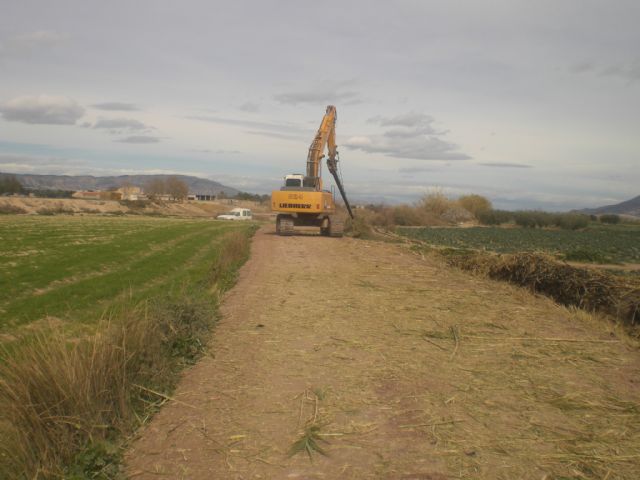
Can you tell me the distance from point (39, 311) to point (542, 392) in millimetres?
9574

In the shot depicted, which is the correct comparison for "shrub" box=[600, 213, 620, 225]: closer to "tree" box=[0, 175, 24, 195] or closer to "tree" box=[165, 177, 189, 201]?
"tree" box=[165, 177, 189, 201]

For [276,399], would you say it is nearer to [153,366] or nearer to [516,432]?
[153,366]

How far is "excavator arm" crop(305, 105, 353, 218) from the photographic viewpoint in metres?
28.2

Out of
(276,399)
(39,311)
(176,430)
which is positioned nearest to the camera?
(176,430)

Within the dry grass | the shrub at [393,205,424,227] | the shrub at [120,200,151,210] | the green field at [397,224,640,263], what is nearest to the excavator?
the green field at [397,224,640,263]

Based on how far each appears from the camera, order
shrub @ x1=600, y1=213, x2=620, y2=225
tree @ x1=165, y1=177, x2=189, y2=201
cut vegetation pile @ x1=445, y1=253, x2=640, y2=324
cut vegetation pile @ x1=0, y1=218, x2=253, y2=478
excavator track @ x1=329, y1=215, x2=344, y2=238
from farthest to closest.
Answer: tree @ x1=165, y1=177, x2=189, y2=201
shrub @ x1=600, y1=213, x2=620, y2=225
excavator track @ x1=329, y1=215, x2=344, y2=238
cut vegetation pile @ x1=445, y1=253, x2=640, y2=324
cut vegetation pile @ x1=0, y1=218, x2=253, y2=478

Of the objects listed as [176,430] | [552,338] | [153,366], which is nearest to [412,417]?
[176,430]

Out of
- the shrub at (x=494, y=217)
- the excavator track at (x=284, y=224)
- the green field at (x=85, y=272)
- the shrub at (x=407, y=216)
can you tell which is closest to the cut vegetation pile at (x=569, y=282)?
the green field at (x=85, y=272)

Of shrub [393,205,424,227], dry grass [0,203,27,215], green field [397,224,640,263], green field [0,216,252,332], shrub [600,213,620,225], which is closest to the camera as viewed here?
green field [0,216,252,332]

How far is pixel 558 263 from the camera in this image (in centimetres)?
1165

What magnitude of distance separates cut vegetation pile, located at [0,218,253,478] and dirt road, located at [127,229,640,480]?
0.26m

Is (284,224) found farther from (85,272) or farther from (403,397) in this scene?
(403,397)

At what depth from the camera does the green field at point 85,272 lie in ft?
36.8

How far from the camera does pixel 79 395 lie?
4277 mm
